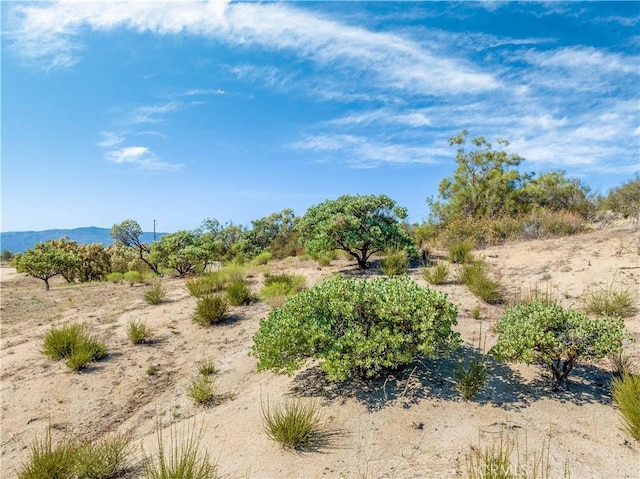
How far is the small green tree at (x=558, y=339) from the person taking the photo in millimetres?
4805

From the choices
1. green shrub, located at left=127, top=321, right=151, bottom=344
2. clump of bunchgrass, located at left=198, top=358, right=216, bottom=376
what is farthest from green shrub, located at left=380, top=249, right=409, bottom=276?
green shrub, located at left=127, top=321, right=151, bottom=344

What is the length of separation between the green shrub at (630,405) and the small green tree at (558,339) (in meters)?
0.45

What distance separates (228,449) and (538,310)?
14.7 ft

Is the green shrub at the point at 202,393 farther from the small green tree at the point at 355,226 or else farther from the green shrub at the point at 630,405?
the small green tree at the point at 355,226

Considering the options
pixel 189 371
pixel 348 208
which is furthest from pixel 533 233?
pixel 189 371

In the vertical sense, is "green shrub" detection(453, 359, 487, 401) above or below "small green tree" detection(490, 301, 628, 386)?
below

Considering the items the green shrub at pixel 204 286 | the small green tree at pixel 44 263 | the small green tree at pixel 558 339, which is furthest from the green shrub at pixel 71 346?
the small green tree at pixel 44 263

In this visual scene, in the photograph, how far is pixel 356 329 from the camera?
16.4 ft

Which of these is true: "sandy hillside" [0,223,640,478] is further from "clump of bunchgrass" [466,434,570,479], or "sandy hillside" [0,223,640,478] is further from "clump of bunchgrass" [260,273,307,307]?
"clump of bunchgrass" [260,273,307,307]

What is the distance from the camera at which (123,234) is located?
20891 mm

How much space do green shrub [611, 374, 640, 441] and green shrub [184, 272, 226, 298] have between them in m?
8.84

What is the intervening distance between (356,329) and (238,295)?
226 inches

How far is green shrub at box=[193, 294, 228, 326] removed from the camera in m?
8.87

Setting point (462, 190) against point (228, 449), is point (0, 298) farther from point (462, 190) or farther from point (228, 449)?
point (462, 190)
